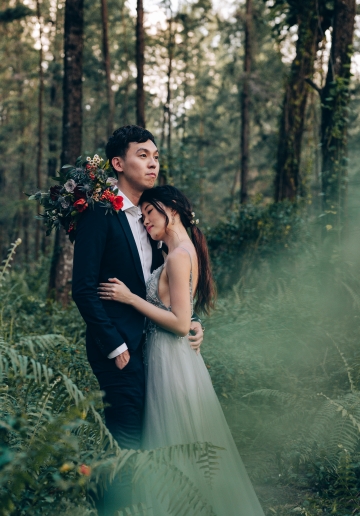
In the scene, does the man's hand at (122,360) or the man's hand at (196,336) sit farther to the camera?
the man's hand at (196,336)

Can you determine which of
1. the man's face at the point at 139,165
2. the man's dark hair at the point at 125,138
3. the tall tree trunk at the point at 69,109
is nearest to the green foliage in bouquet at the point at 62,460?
the man's face at the point at 139,165

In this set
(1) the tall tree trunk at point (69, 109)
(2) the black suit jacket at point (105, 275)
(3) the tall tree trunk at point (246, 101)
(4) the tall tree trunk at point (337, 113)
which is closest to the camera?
(2) the black suit jacket at point (105, 275)

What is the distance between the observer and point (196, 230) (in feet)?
14.1

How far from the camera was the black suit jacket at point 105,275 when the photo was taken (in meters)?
3.60

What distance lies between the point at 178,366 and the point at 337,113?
6.87m

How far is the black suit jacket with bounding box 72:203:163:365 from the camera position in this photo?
3.60 meters

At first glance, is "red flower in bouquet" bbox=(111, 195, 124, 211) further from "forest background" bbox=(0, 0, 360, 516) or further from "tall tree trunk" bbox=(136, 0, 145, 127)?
"tall tree trunk" bbox=(136, 0, 145, 127)

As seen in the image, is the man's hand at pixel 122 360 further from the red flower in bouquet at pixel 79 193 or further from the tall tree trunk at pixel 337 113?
the tall tree trunk at pixel 337 113

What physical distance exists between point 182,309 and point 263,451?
8.82ft

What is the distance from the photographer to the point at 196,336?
4.21 metres

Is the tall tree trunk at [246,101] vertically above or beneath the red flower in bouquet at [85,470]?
above

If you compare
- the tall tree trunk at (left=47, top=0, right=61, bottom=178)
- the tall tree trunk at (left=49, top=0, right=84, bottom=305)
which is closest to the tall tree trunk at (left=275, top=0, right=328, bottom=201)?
the tall tree trunk at (left=49, top=0, right=84, bottom=305)

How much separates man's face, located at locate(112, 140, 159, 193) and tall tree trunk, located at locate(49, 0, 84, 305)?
8281 millimetres

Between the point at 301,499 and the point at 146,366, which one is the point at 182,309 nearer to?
the point at 146,366
